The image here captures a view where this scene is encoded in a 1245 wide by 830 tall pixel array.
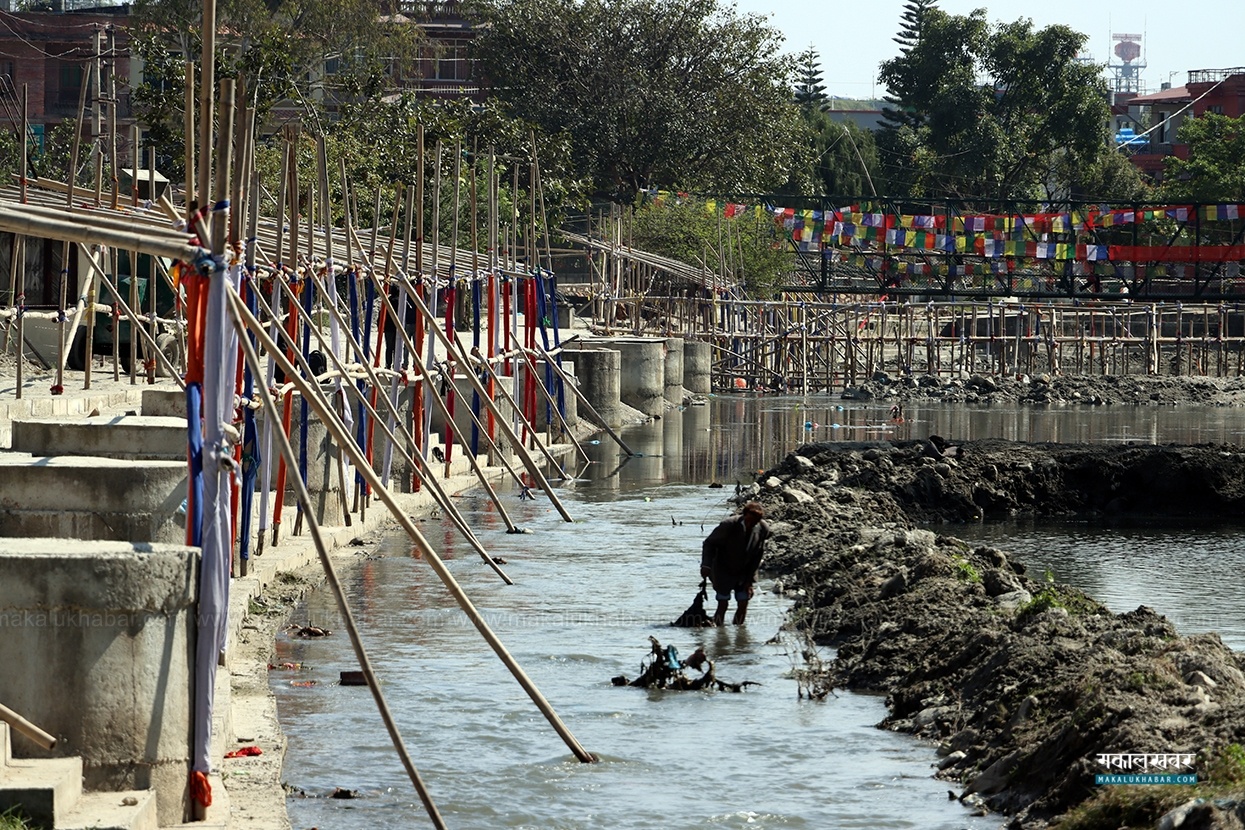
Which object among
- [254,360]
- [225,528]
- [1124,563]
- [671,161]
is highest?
[671,161]

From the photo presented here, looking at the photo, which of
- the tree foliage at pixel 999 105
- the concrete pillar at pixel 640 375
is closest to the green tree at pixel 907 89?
the tree foliage at pixel 999 105

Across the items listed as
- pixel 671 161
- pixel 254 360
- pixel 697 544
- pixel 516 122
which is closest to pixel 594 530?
pixel 697 544

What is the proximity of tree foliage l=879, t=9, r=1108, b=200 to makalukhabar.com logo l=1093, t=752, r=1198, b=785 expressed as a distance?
57.2 metres

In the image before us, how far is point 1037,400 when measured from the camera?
4722 centimetres

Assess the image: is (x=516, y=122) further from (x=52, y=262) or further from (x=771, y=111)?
(x=52, y=262)

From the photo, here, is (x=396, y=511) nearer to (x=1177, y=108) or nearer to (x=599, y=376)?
(x=599, y=376)

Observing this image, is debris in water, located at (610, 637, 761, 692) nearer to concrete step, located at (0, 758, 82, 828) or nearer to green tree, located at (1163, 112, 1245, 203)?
concrete step, located at (0, 758, 82, 828)

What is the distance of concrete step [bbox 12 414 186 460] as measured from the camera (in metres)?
12.5

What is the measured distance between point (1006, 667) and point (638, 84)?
45.7 m

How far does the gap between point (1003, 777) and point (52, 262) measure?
18.3 m

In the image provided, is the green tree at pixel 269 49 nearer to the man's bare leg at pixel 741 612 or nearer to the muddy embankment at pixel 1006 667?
the muddy embankment at pixel 1006 667

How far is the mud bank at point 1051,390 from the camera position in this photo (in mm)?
47250

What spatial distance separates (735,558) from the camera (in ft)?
49.2

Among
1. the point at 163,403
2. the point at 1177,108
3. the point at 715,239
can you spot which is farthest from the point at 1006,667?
the point at 1177,108
